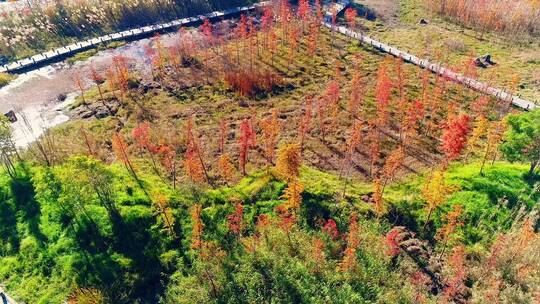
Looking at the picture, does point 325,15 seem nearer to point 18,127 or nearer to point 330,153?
point 330,153

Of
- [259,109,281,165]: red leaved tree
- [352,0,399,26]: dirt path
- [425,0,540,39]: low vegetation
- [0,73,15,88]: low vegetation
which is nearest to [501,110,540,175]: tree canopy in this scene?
[259,109,281,165]: red leaved tree

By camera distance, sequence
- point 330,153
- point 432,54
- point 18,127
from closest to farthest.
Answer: point 330,153, point 18,127, point 432,54

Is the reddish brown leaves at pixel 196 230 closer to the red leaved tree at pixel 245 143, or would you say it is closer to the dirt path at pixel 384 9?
the red leaved tree at pixel 245 143

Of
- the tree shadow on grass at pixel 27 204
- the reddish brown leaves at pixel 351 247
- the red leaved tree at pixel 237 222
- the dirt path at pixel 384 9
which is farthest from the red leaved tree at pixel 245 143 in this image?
the dirt path at pixel 384 9

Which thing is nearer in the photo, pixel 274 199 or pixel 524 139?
pixel 524 139

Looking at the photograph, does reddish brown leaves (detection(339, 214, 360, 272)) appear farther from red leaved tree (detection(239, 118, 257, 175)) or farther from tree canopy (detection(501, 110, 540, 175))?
tree canopy (detection(501, 110, 540, 175))

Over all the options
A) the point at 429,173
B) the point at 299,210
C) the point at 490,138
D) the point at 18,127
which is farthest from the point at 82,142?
the point at 490,138

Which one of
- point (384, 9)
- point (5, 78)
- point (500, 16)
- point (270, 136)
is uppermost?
point (5, 78)

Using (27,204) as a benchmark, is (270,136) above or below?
above

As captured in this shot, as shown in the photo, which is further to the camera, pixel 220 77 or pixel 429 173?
pixel 220 77

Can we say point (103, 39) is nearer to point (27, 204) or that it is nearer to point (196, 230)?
point (27, 204)

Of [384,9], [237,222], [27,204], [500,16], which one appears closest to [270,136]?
[237,222]
